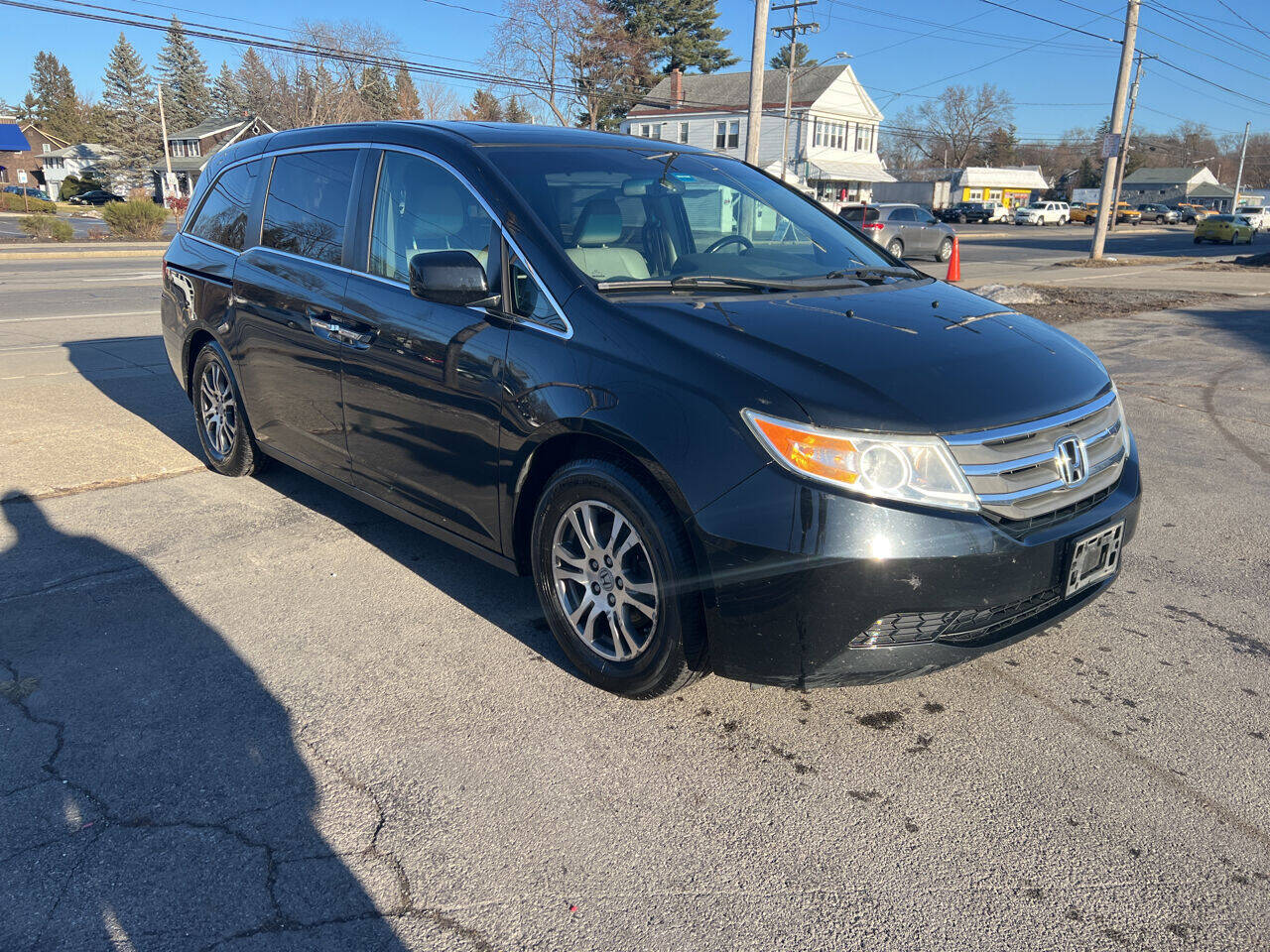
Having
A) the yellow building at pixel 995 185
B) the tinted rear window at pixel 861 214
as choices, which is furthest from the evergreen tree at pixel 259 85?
the yellow building at pixel 995 185

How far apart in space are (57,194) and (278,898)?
99531 millimetres

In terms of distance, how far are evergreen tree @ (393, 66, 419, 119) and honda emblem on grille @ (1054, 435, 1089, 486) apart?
47.5m

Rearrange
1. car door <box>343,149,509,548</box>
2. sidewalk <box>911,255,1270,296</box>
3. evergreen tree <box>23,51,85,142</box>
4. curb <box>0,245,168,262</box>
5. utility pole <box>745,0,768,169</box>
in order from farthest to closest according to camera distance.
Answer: evergreen tree <box>23,51,85,142</box> → curb <box>0,245,168,262</box> → sidewalk <box>911,255,1270,296</box> → utility pole <box>745,0,768,169</box> → car door <box>343,149,509,548</box>

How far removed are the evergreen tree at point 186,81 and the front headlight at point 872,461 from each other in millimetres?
107364

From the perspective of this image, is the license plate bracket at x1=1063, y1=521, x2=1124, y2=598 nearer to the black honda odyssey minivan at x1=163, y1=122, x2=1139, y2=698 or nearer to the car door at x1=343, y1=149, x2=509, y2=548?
the black honda odyssey minivan at x1=163, y1=122, x2=1139, y2=698

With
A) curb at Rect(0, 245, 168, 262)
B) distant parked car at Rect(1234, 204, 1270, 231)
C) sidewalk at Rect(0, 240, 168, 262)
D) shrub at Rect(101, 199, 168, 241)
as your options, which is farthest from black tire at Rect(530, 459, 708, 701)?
distant parked car at Rect(1234, 204, 1270, 231)

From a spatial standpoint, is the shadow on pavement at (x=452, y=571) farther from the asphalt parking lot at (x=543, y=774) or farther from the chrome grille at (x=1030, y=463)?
the chrome grille at (x=1030, y=463)

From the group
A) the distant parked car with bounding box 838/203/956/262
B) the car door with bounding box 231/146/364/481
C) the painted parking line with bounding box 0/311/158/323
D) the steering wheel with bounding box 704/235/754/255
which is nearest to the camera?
the steering wheel with bounding box 704/235/754/255

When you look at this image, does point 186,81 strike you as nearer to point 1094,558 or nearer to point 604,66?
point 604,66

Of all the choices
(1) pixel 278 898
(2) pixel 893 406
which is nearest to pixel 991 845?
(2) pixel 893 406

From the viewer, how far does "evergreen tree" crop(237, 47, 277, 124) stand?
62.0m

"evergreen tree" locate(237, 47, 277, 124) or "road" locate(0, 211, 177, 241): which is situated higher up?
"evergreen tree" locate(237, 47, 277, 124)

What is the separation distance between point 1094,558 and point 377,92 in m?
84.8

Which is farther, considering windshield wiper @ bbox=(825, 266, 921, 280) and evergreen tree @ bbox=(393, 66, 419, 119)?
evergreen tree @ bbox=(393, 66, 419, 119)
